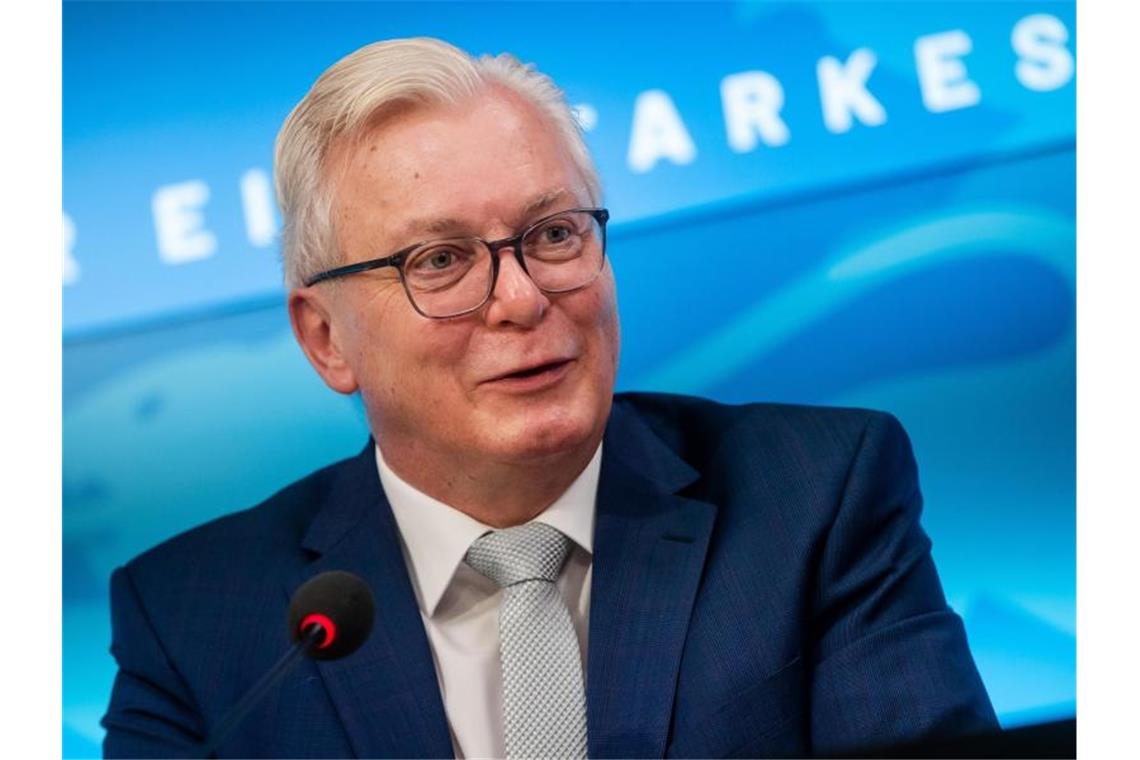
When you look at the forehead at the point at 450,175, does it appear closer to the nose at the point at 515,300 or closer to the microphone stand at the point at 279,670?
the nose at the point at 515,300

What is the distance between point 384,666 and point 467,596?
7.5 inches

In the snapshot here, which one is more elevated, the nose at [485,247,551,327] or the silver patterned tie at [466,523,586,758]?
the nose at [485,247,551,327]

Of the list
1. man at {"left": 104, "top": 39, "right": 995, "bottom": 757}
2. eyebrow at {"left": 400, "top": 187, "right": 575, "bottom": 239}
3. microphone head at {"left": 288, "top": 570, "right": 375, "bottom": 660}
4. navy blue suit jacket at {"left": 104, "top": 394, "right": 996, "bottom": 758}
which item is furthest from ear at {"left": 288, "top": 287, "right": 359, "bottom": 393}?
microphone head at {"left": 288, "top": 570, "right": 375, "bottom": 660}

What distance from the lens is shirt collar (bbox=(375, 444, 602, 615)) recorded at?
2.39 meters

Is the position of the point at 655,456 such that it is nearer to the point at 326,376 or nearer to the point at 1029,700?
the point at 326,376

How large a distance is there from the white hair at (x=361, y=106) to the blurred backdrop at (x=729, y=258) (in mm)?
553

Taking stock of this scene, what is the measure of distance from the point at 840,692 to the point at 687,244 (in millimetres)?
1177

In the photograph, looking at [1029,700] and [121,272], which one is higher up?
[121,272]

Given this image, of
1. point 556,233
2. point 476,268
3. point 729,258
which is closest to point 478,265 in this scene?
point 476,268

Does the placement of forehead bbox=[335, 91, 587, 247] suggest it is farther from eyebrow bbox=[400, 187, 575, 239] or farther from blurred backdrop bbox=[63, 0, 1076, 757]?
blurred backdrop bbox=[63, 0, 1076, 757]

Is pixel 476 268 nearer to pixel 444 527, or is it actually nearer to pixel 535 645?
pixel 444 527

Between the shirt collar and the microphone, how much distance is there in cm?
60
